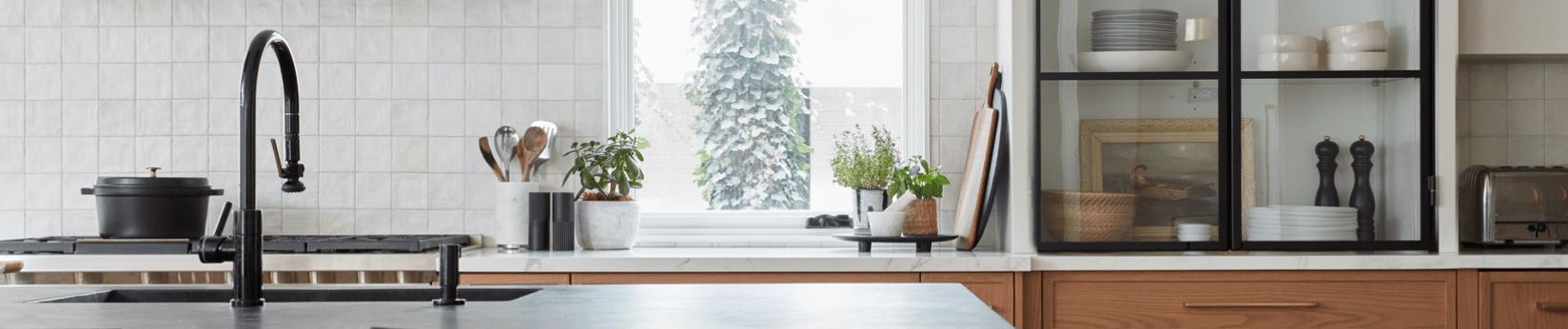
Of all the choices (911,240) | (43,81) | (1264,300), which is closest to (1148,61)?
(1264,300)

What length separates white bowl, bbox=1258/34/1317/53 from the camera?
2.48 metres

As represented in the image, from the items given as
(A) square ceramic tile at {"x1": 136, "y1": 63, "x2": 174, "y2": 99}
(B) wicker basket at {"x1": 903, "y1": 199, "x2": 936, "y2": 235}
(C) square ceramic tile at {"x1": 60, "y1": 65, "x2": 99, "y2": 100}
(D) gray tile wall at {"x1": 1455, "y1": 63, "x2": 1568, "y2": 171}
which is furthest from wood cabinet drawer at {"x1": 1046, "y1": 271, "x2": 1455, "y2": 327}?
(C) square ceramic tile at {"x1": 60, "y1": 65, "x2": 99, "y2": 100}

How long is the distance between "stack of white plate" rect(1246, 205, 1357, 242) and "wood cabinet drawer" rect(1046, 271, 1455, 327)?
165mm

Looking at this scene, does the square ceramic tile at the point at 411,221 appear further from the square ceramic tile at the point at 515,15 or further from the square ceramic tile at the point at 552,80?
the square ceramic tile at the point at 515,15

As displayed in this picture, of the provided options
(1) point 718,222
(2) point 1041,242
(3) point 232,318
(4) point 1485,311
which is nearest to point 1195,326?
(2) point 1041,242

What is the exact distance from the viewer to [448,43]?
2.87 m

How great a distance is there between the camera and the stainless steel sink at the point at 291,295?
4.48 ft

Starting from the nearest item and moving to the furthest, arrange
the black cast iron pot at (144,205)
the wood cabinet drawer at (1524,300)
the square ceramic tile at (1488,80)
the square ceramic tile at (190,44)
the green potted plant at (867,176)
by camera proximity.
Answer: the wood cabinet drawer at (1524,300)
the black cast iron pot at (144,205)
the green potted plant at (867,176)
the square ceramic tile at (1488,80)
the square ceramic tile at (190,44)

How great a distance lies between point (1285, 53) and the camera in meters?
2.48

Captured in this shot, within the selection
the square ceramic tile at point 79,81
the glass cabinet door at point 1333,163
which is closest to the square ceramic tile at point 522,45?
the square ceramic tile at point 79,81

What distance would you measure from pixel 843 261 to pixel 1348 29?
1.42 meters

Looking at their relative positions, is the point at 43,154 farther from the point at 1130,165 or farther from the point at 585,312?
the point at 1130,165

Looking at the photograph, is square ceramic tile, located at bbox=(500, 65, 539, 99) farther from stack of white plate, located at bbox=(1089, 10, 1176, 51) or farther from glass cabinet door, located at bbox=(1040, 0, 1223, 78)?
stack of white plate, located at bbox=(1089, 10, 1176, 51)

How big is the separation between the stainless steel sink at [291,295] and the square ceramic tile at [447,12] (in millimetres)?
1582
